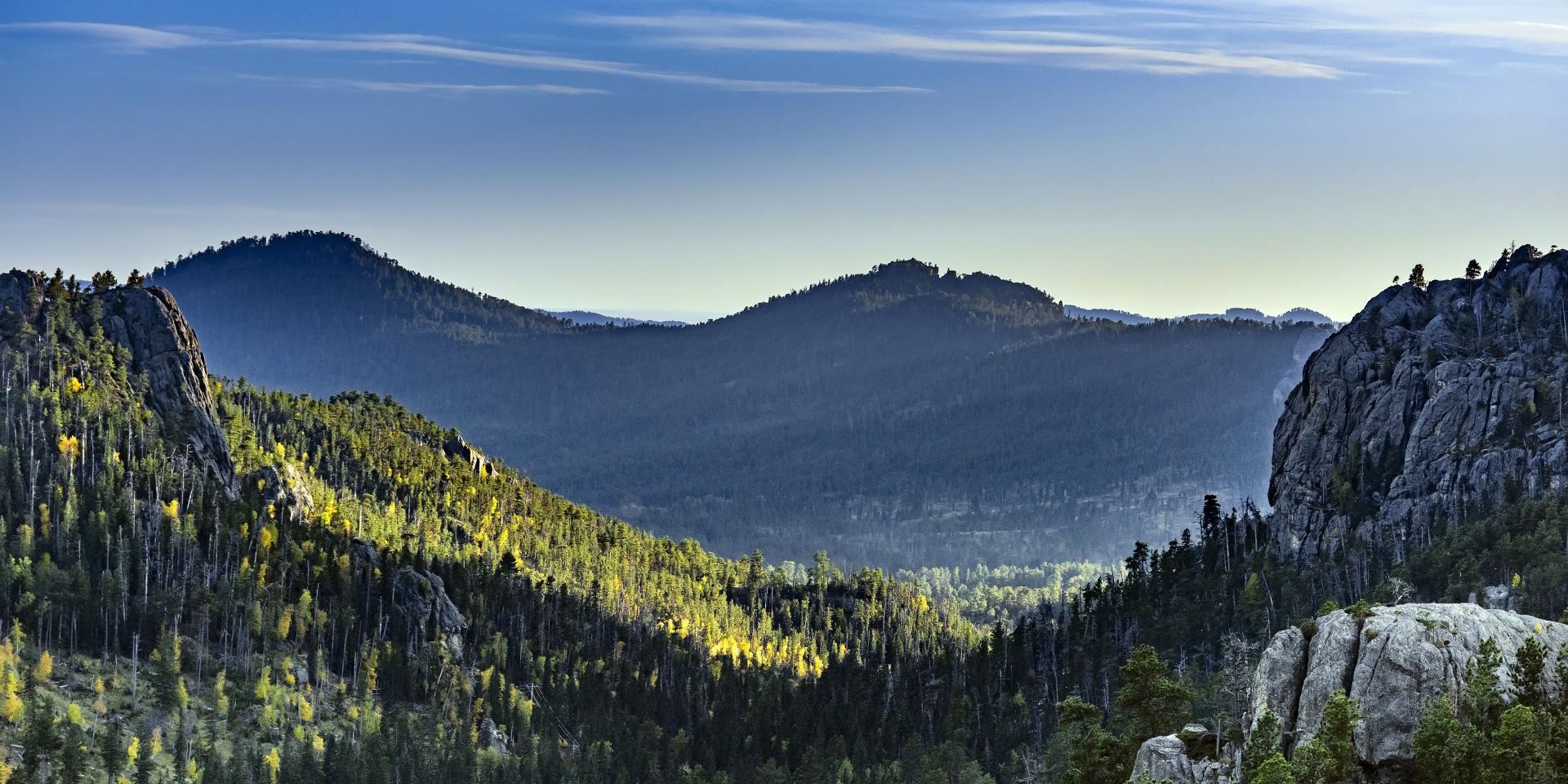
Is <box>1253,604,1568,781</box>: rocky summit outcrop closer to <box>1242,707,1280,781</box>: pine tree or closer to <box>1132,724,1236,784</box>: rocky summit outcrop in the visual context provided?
<box>1242,707,1280,781</box>: pine tree

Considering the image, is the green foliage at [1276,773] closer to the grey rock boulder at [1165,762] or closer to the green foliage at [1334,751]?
the green foliage at [1334,751]

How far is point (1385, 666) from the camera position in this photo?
94125mm

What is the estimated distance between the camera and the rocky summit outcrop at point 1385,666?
92.4 metres

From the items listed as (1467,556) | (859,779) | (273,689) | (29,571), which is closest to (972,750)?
(859,779)

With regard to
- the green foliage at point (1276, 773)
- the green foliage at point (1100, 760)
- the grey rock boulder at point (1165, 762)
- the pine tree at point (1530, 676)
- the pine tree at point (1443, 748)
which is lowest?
the green foliage at point (1100, 760)

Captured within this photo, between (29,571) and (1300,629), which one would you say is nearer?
(1300,629)

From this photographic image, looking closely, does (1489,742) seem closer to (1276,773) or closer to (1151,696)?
(1276,773)

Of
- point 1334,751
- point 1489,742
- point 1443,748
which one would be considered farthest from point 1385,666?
point 1489,742

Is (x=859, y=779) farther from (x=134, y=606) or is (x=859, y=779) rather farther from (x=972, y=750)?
(x=134, y=606)

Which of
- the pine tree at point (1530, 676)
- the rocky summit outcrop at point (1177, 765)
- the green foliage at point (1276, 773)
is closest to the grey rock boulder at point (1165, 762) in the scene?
the rocky summit outcrop at point (1177, 765)

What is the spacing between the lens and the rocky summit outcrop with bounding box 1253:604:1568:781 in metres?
92.4

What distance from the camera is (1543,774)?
83.5 meters

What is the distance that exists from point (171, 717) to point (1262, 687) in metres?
129

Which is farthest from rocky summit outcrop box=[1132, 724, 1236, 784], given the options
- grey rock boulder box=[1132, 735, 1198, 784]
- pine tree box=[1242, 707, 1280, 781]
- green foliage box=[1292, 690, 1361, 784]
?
green foliage box=[1292, 690, 1361, 784]
